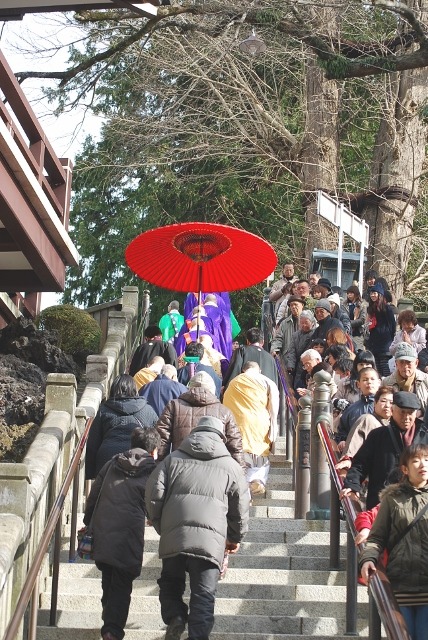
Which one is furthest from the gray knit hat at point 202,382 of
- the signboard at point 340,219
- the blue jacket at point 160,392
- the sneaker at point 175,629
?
the signboard at point 340,219

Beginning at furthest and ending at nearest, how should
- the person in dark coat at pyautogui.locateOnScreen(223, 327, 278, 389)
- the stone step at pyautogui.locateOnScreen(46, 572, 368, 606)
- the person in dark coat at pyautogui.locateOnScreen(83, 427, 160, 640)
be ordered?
the person in dark coat at pyautogui.locateOnScreen(223, 327, 278, 389)
the stone step at pyautogui.locateOnScreen(46, 572, 368, 606)
the person in dark coat at pyautogui.locateOnScreen(83, 427, 160, 640)

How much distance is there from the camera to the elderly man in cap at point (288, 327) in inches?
562

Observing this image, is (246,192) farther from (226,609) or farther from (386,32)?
(226,609)

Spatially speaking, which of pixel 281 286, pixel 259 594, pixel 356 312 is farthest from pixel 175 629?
pixel 281 286

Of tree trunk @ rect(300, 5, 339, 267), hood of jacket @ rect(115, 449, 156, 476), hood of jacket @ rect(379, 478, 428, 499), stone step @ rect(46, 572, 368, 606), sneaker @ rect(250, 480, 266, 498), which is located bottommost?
stone step @ rect(46, 572, 368, 606)

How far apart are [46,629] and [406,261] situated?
56.3 feet

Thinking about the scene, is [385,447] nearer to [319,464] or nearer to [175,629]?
[175,629]

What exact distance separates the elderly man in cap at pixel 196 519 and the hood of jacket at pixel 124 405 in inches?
75.4

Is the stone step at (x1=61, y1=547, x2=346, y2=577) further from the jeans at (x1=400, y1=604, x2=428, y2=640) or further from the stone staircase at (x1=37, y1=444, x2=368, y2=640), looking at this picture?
the jeans at (x1=400, y1=604, x2=428, y2=640)

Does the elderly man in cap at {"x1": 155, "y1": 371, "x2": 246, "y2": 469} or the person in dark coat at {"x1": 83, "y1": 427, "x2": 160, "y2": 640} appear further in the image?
the elderly man in cap at {"x1": 155, "y1": 371, "x2": 246, "y2": 469}

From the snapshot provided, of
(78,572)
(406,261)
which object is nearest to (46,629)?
(78,572)

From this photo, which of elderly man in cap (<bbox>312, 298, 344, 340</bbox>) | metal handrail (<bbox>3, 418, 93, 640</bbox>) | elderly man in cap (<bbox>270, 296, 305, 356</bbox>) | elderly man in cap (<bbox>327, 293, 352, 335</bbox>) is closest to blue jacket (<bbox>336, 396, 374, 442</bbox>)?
metal handrail (<bbox>3, 418, 93, 640</bbox>)

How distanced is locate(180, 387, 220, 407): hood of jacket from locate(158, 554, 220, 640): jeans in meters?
1.88

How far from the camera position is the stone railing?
734 centimetres
